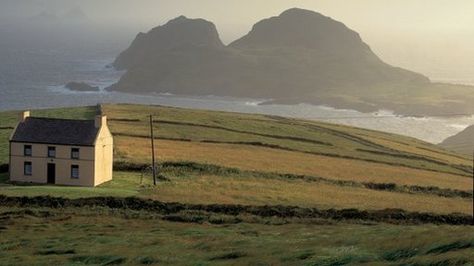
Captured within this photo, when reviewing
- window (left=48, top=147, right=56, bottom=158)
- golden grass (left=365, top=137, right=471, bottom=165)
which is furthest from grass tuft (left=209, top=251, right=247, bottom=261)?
golden grass (left=365, top=137, right=471, bottom=165)

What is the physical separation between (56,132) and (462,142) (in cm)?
12540

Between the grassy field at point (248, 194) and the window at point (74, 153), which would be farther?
the window at point (74, 153)

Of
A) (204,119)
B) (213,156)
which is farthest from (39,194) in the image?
(204,119)

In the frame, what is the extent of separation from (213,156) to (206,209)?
2726 centimetres

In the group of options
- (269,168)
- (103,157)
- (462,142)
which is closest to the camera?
(103,157)

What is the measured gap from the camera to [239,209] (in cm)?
5006

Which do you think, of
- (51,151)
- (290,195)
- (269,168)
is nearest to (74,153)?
(51,151)

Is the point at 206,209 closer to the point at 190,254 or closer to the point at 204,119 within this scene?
the point at 190,254

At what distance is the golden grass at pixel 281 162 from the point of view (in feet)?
238

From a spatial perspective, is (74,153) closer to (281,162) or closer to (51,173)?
(51,173)

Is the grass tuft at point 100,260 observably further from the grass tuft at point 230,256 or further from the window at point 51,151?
the window at point 51,151

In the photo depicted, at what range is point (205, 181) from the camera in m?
62.9

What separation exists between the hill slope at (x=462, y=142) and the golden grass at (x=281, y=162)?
72.2 metres

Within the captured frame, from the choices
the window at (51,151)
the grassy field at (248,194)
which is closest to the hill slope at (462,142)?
the grassy field at (248,194)
